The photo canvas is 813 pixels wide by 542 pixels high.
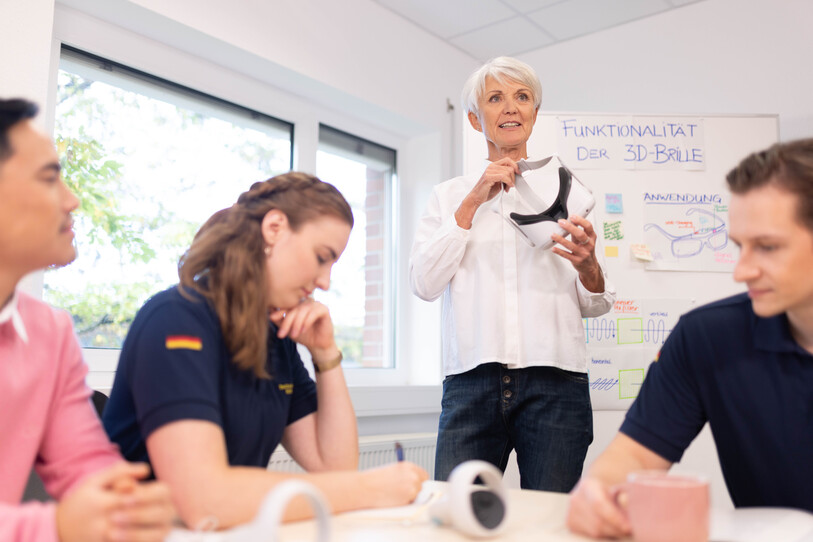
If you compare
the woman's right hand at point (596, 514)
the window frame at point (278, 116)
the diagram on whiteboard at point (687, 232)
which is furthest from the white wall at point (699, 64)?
the woman's right hand at point (596, 514)

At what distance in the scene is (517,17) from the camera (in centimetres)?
365

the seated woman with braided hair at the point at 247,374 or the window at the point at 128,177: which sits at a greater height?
the window at the point at 128,177

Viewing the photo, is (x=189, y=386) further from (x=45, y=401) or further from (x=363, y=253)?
(x=363, y=253)

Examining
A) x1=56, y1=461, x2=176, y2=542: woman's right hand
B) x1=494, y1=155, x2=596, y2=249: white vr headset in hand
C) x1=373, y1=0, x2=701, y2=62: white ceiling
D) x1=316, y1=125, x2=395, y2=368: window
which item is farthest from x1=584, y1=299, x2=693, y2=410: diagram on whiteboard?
x1=56, y1=461, x2=176, y2=542: woman's right hand

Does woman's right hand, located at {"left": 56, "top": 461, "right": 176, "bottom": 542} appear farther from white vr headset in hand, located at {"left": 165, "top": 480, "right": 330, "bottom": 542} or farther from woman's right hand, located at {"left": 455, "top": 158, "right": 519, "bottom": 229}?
woman's right hand, located at {"left": 455, "top": 158, "right": 519, "bottom": 229}

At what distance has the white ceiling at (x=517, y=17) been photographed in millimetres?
3520

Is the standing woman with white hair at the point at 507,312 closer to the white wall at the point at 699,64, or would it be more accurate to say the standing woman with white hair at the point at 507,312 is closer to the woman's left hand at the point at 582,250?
the woman's left hand at the point at 582,250

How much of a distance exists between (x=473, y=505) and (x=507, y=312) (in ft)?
3.15

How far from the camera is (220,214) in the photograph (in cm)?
123

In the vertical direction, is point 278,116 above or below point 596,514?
above

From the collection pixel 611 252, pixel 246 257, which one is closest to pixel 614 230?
pixel 611 252

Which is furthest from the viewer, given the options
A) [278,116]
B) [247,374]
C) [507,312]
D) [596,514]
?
[278,116]

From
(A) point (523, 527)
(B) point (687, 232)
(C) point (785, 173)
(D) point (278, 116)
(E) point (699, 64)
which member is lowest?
(A) point (523, 527)

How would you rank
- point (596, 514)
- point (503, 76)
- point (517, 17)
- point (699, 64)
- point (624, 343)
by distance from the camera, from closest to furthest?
point (596, 514) < point (503, 76) < point (624, 343) < point (699, 64) < point (517, 17)
